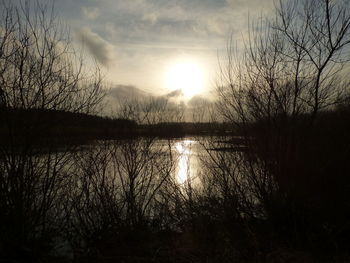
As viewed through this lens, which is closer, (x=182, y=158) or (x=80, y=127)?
(x=80, y=127)

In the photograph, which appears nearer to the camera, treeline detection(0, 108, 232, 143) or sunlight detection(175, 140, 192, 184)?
treeline detection(0, 108, 232, 143)

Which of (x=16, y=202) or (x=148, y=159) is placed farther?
(x=148, y=159)

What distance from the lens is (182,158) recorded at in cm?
845

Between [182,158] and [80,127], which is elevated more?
[80,127]

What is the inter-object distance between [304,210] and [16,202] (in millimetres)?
6632

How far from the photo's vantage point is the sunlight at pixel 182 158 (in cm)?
812

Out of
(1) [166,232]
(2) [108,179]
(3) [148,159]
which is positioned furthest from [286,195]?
(2) [108,179]

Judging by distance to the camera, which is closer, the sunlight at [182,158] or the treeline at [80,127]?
the treeline at [80,127]

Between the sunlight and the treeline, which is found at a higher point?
the treeline

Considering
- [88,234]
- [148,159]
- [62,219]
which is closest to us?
[62,219]

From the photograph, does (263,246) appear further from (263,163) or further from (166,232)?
(166,232)

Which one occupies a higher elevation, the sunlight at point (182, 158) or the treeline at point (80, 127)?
the treeline at point (80, 127)

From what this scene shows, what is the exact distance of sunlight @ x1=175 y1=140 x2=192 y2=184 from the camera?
8.12 m

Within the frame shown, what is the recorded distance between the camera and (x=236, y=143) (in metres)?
7.21
